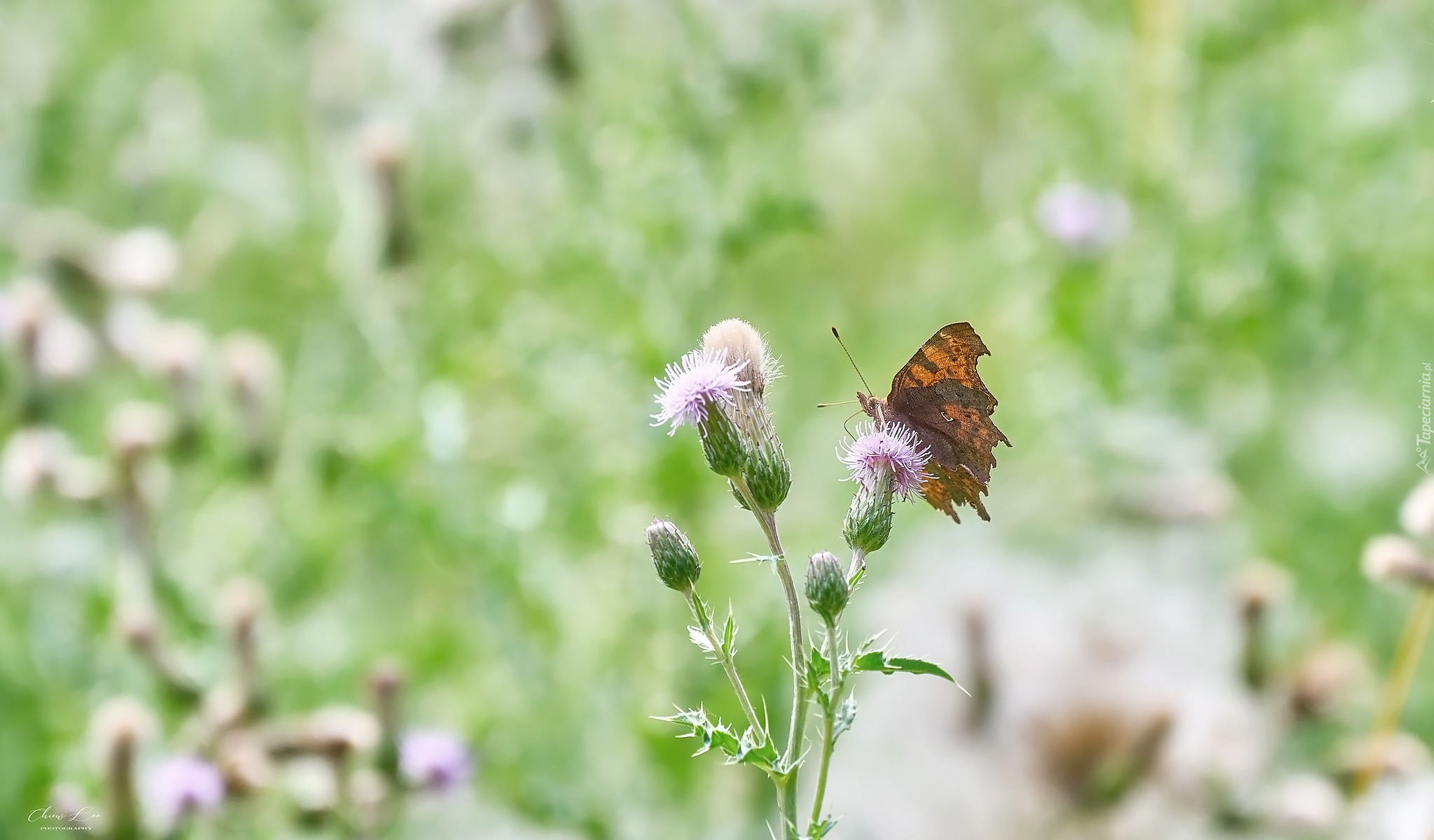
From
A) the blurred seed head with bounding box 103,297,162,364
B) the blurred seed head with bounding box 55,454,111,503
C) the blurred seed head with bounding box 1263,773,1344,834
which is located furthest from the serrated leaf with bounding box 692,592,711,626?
the blurred seed head with bounding box 103,297,162,364

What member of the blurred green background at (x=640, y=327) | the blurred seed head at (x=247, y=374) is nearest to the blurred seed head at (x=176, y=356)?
the blurred seed head at (x=247, y=374)

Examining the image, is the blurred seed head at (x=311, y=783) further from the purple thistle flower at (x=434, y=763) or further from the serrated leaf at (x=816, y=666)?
the serrated leaf at (x=816, y=666)

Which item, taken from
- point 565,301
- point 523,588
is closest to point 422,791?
point 523,588

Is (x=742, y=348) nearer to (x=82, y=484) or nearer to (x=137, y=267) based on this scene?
(x=82, y=484)

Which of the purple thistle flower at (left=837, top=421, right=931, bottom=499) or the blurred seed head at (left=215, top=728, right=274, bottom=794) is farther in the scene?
the blurred seed head at (left=215, top=728, right=274, bottom=794)

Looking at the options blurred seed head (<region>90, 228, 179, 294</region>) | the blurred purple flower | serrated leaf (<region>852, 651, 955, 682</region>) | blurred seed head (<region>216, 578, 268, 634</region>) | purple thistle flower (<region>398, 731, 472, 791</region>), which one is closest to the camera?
serrated leaf (<region>852, 651, 955, 682</region>)

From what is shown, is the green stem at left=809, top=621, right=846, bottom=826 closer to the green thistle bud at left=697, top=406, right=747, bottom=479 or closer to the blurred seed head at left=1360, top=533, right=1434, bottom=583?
the green thistle bud at left=697, top=406, right=747, bottom=479

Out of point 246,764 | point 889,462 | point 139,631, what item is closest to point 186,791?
point 246,764

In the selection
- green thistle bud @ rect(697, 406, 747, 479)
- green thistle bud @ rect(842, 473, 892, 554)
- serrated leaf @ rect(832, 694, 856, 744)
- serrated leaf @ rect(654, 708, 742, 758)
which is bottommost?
serrated leaf @ rect(654, 708, 742, 758)

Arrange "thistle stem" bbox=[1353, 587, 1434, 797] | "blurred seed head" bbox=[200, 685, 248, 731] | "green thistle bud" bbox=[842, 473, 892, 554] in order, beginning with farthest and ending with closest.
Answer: "blurred seed head" bbox=[200, 685, 248, 731]
"thistle stem" bbox=[1353, 587, 1434, 797]
"green thistle bud" bbox=[842, 473, 892, 554]
